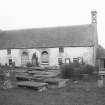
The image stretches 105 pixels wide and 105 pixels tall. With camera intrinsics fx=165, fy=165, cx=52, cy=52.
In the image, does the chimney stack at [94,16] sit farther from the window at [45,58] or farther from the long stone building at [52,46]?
the window at [45,58]

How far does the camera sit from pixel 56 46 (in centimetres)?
2998

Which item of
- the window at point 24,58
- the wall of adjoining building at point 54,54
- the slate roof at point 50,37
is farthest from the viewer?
the window at point 24,58

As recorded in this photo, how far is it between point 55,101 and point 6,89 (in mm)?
4883

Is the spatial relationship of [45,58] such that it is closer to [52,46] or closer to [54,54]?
[54,54]

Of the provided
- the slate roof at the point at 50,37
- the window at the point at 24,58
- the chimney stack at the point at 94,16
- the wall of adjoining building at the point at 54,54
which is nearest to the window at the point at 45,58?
the wall of adjoining building at the point at 54,54

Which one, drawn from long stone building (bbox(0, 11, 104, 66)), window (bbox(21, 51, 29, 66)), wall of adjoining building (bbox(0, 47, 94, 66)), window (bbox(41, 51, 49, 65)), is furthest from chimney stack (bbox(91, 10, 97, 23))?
window (bbox(21, 51, 29, 66))

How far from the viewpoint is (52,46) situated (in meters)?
30.2

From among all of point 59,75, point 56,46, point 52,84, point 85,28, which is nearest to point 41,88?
point 52,84

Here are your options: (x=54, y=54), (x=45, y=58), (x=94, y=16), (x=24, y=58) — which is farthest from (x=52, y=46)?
(x=94, y=16)

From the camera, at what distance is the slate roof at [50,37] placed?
29844mm

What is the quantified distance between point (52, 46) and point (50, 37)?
265cm

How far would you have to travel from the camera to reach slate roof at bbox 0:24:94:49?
97.9 ft

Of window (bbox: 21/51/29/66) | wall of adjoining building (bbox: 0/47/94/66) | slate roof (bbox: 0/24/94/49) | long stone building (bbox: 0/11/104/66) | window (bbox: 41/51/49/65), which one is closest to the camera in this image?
wall of adjoining building (bbox: 0/47/94/66)

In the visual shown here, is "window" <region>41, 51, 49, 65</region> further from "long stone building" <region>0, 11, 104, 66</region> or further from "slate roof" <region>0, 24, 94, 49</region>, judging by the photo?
"slate roof" <region>0, 24, 94, 49</region>
